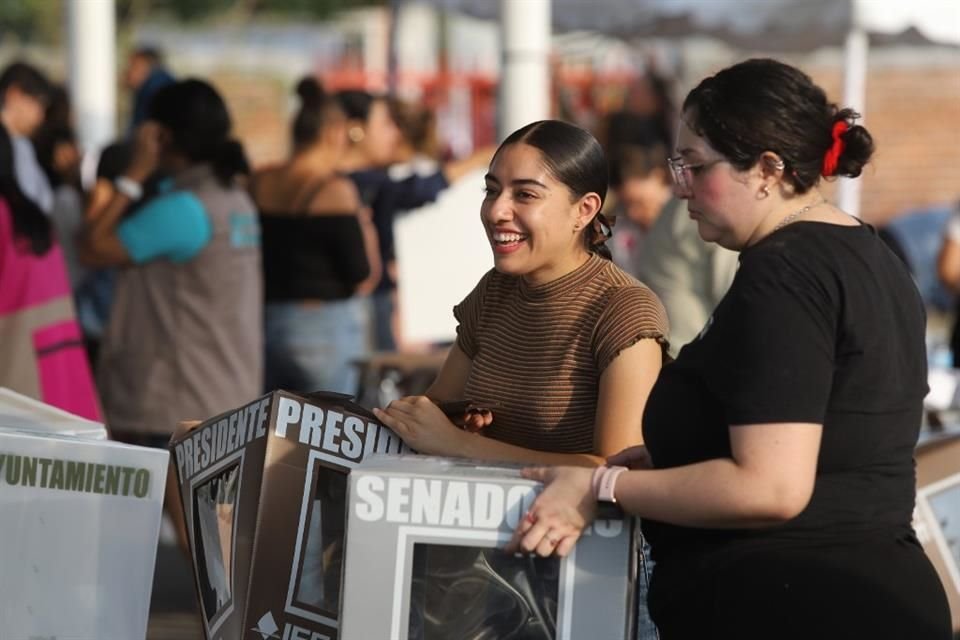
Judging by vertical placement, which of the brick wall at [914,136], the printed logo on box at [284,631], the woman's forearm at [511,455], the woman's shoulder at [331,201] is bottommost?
the printed logo on box at [284,631]

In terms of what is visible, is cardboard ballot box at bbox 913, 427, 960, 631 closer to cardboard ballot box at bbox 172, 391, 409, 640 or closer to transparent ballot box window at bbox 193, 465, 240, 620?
cardboard ballot box at bbox 172, 391, 409, 640

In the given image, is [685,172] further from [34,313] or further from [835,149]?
[34,313]

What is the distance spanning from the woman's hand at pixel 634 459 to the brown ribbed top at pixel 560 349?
0.84ft

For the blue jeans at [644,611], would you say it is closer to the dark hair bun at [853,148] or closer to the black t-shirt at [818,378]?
the black t-shirt at [818,378]

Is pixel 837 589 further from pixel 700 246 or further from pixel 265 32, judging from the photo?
pixel 265 32

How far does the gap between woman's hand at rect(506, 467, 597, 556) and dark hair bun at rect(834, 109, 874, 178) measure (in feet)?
1.96

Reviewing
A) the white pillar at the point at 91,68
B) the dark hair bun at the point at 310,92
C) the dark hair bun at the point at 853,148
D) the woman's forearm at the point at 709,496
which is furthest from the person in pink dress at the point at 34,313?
the white pillar at the point at 91,68

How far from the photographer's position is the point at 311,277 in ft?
20.7

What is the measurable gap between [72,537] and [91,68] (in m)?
6.46

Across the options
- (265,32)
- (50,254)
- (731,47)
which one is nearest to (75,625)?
(50,254)

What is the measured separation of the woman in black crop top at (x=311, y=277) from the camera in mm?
6305

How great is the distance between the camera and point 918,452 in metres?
3.89

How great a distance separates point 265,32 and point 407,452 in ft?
68.4

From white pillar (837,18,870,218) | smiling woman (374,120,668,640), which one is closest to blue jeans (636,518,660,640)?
smiling woman (374,120,668,640)
